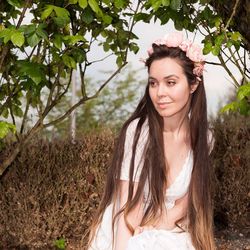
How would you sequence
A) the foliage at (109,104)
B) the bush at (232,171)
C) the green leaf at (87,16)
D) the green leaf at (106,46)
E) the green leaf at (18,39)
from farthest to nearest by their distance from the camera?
the foliage at (109,104)
the bush at (232,171)
the green leaf at (106,46)
the green leaf at (87,16)
the green leaf at (18,39)

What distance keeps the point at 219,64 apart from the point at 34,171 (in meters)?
1.97

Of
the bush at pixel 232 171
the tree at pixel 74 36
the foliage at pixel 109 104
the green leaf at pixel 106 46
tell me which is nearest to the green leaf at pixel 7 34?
the tree at pixel 74 36

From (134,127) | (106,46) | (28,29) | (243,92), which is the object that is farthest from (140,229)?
(106,46)

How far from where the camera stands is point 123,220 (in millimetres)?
3537

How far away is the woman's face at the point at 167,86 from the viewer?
3.48 meters

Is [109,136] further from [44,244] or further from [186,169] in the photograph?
[186,169]

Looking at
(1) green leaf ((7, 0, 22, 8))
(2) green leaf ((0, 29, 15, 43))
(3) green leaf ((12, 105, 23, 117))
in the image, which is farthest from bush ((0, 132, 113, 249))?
(2) green leaf ((0, 29, 15, 43))

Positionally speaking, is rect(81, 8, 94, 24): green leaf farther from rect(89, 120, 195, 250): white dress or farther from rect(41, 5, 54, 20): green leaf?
rect(89, 120, 195, 250): white dress

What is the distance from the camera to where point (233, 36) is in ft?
16.4

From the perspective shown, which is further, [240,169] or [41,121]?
[240,169]

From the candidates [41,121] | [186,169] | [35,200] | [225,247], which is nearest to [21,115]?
[41,121]

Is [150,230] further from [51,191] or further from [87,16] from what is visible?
[51,191]

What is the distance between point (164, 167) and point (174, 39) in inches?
27.4

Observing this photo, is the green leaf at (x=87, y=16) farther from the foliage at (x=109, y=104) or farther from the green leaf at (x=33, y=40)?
the foliage at (x=109, y=104)
